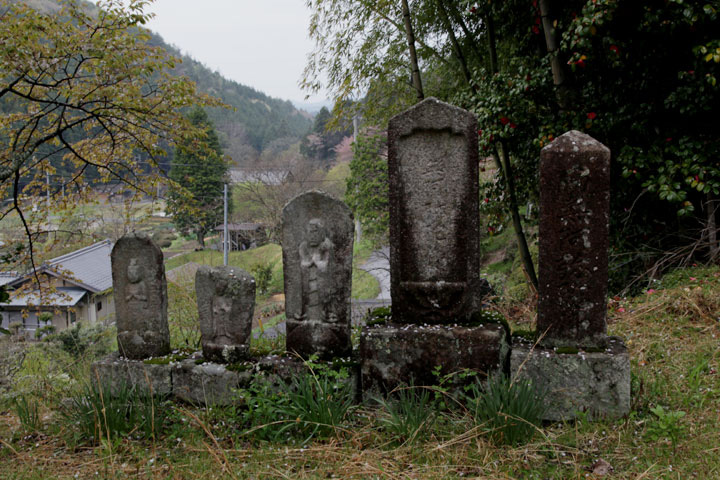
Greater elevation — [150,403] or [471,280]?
[471,280]

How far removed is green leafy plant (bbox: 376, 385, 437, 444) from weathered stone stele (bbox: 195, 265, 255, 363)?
4.20ft

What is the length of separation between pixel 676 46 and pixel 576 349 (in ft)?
13.0

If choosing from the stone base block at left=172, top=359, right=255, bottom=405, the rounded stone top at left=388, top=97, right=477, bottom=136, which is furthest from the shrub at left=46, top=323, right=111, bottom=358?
the rounded stone top at left=388, top=97, right=477, bottom=136

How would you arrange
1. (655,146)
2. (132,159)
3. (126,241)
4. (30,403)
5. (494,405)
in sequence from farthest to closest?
(132,159) < (655,146) < (30,403) < (126,241) < (494,405)

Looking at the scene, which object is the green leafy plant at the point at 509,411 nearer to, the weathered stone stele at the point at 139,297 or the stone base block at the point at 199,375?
the stone base block at the point at 199,375

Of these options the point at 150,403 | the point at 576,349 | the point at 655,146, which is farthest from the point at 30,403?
the point at 655,146

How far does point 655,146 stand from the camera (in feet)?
15.6

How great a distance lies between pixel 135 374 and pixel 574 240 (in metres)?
3.56

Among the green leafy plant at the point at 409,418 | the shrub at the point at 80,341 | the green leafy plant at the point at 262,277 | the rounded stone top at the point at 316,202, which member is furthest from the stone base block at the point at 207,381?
the green leafy plant at the point at 262,277

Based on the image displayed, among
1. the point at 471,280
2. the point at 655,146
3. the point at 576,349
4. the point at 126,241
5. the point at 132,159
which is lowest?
the point at 576,349

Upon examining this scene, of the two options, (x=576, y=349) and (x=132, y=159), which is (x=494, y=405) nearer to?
(x=576, y=349)

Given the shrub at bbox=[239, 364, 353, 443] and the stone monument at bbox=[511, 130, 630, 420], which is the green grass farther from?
the stone monument at bbox=[511, 130, 630, 420]

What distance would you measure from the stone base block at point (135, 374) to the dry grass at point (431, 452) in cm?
43

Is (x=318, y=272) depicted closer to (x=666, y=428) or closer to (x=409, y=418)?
(x=409, y=418)
